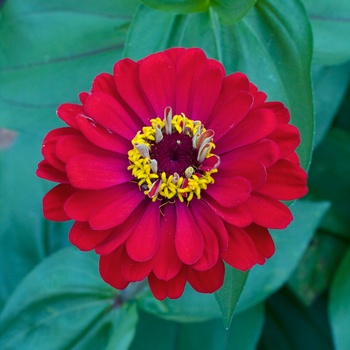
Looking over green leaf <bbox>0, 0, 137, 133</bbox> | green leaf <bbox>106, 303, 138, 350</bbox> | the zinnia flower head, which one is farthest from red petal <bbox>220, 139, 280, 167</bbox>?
green leaf <bbox>0, 0, 137, 133</bbox>

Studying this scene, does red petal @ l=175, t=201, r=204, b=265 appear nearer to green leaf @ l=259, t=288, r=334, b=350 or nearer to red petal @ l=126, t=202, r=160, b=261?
red petal @ l=126, t=202, r=160, b=261

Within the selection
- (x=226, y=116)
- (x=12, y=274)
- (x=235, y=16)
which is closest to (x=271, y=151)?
(x=226, y=116)

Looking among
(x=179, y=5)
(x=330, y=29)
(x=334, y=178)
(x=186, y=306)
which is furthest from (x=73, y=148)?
(x=334, y=178)

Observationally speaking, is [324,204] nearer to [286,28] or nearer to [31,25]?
[286,28]

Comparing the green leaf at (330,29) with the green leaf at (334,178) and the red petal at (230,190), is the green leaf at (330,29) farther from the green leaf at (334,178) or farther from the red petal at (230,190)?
the red petal at (230,190)

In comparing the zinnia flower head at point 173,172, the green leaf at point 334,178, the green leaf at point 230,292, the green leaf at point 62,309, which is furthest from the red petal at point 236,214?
the green leaf at point 334,178

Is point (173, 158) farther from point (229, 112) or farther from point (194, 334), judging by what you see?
point (194, 334)
